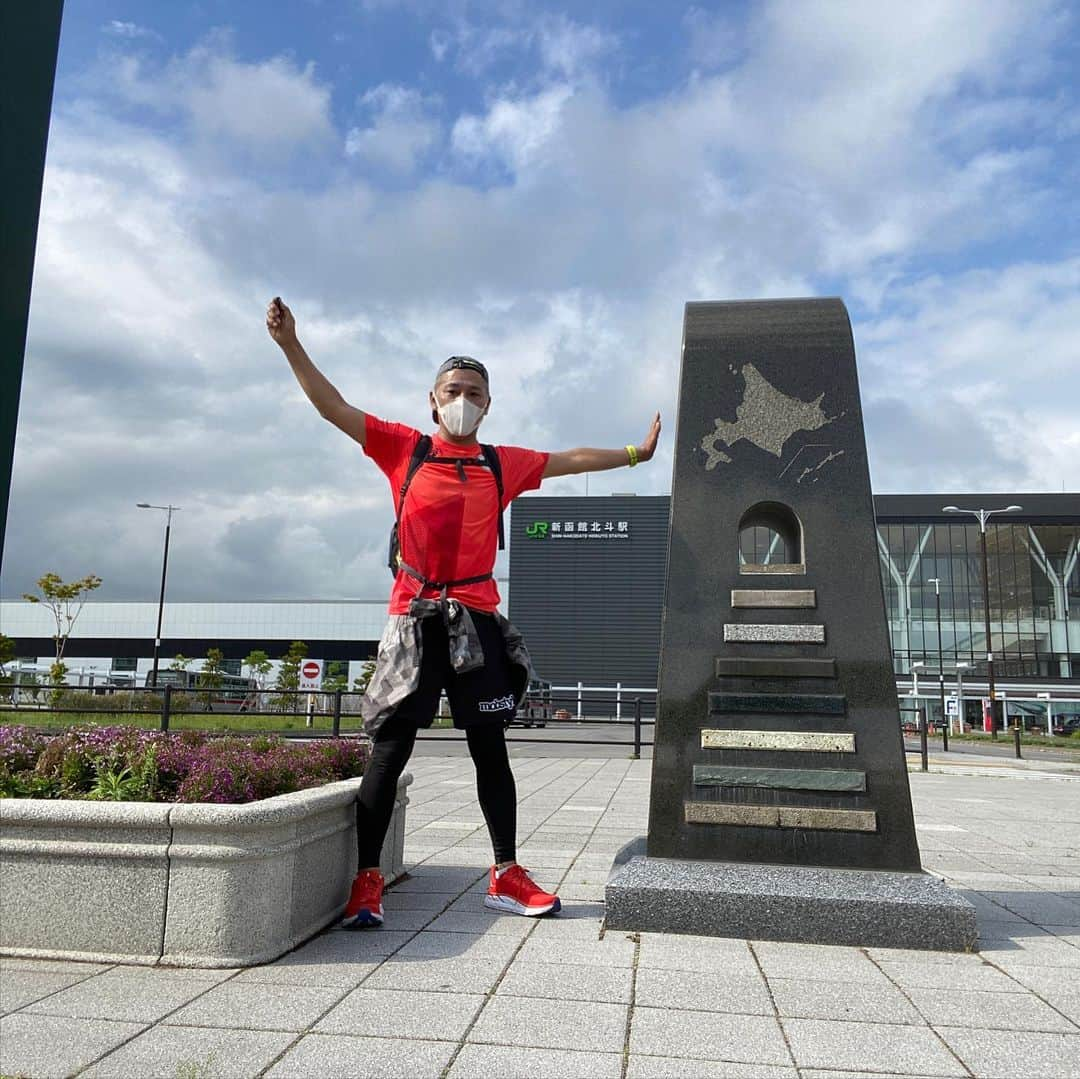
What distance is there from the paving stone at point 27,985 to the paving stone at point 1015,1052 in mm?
2567

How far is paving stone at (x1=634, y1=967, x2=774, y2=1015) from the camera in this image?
276 cm

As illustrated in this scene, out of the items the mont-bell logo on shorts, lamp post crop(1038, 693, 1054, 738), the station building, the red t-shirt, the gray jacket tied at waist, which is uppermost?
the station building

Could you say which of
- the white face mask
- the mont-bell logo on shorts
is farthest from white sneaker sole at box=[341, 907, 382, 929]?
the white face mask

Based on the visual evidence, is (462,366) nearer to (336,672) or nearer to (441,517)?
(441,517)

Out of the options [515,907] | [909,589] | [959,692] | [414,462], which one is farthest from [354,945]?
[909,589]

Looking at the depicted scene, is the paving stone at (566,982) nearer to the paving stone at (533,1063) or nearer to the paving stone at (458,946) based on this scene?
the paving stone at (458,946)

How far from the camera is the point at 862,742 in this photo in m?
4.03

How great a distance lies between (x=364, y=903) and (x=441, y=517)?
61.7 inches

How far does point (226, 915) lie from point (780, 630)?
101 inches

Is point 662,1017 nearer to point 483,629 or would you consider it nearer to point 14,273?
point 483,629

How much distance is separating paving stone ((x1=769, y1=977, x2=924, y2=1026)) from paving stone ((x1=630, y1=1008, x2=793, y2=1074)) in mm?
174

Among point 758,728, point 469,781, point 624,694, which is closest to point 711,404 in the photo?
point 758,728

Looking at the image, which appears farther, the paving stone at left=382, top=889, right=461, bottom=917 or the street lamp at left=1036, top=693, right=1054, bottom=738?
the street lamp at left=1036, top=693, right=1054, bottom=738

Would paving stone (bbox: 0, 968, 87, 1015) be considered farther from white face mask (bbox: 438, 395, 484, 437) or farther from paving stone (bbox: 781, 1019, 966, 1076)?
white face mask (bbox: 438, 395, 484, 437)
